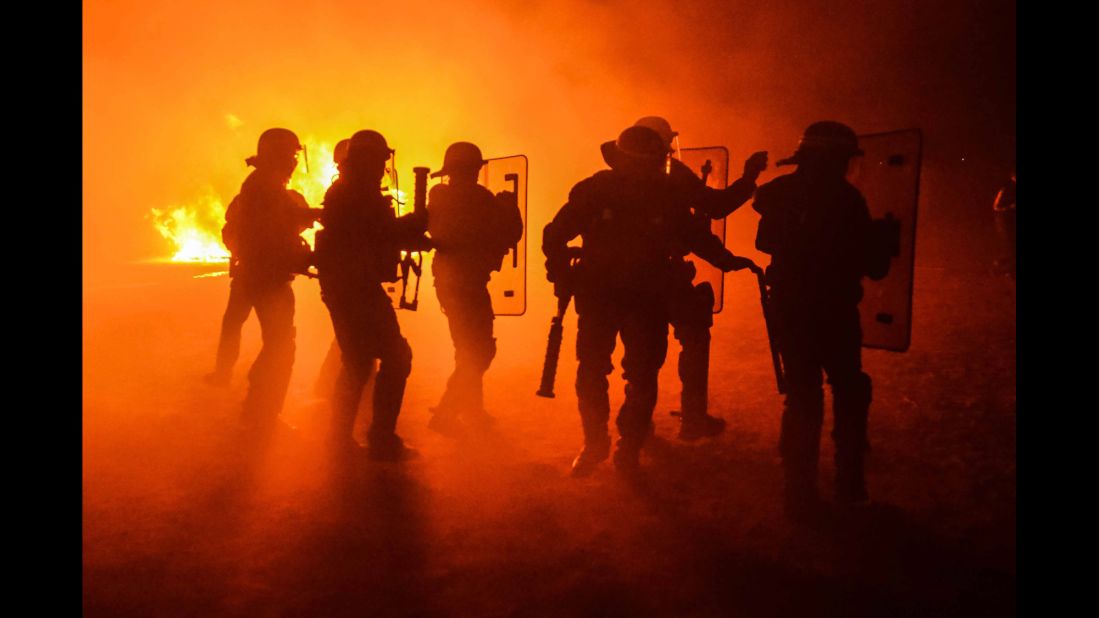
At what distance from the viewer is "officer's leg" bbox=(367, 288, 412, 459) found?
508cm

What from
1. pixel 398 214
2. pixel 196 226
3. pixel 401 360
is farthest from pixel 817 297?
pixel 196 226

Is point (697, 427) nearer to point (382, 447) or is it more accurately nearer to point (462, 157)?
point (382, 447)

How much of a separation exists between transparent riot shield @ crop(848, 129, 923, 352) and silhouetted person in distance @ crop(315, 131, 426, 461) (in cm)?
292

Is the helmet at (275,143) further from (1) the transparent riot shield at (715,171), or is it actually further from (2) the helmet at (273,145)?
(1) the transparent riot shield at (715,171)

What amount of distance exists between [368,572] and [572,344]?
6264mm

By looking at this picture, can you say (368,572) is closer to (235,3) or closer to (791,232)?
(791,232)

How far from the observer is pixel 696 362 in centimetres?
537

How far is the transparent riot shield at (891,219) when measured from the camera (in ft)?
13.3

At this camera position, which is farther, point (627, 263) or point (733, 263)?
point (733, 263)

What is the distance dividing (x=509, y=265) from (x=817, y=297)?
3.33 metres

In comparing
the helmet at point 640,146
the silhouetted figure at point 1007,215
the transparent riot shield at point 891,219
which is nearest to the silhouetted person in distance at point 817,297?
the transparent riot shield at point 891,219

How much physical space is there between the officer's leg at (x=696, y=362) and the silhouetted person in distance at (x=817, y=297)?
3.16 feet

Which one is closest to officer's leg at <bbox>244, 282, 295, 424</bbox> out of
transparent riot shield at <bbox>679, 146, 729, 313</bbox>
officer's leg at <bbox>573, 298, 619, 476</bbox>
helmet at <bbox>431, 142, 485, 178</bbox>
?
helmet at <bbox>431, 142, 485, 178</bbox>

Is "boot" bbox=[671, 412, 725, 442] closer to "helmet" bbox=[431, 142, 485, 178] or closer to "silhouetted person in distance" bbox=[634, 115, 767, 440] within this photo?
"silhouetted person in distance" bbox=[634, 115, 767, 440]
